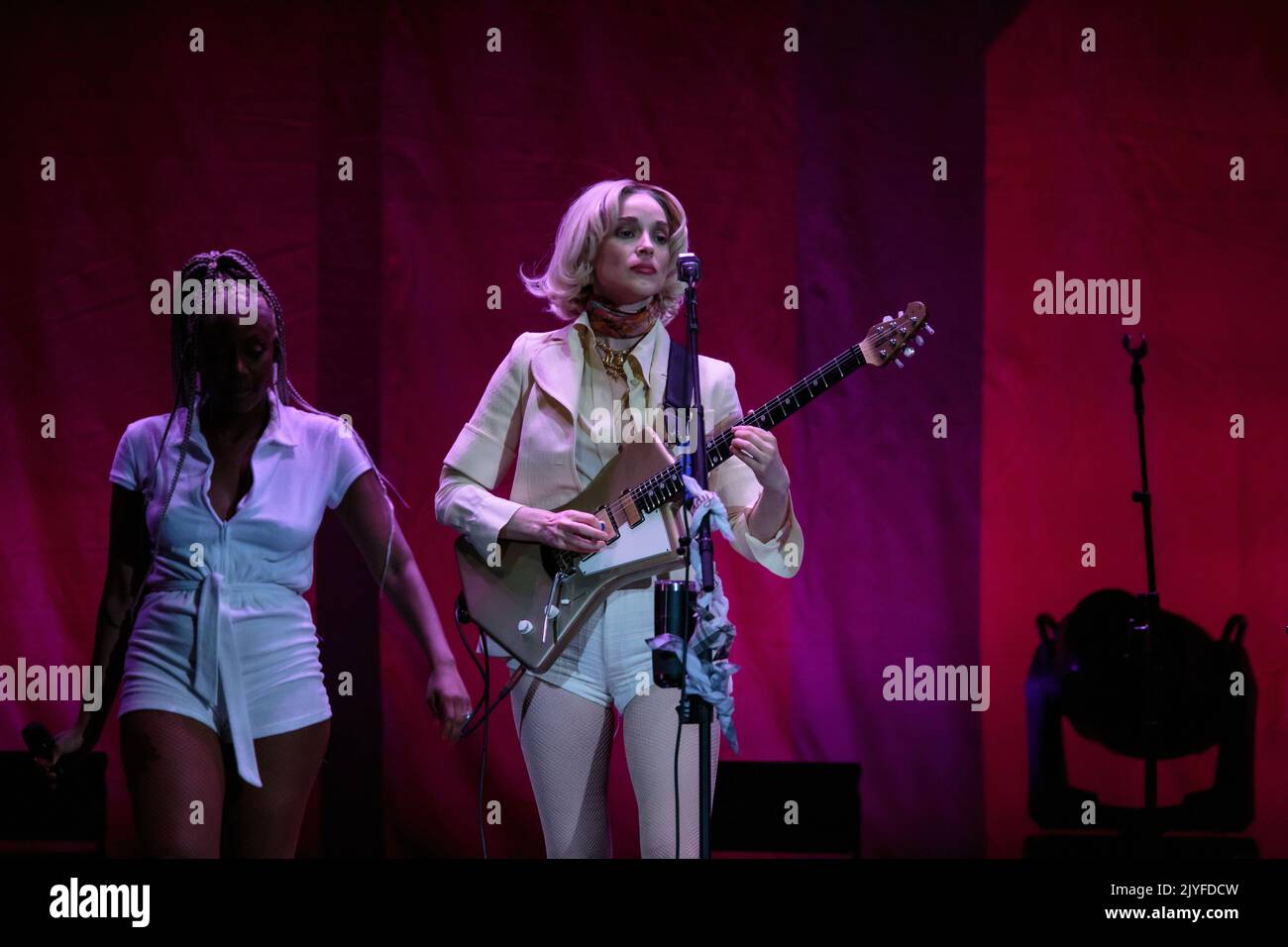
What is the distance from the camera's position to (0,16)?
421 cm

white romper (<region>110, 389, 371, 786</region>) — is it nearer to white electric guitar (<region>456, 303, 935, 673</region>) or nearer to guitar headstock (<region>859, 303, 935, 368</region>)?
white electric guitar (<region>456, 303, 935, 673</region>)

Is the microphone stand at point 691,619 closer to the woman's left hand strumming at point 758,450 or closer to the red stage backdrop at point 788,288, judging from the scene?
the woman's left hand strumming at point 758,450

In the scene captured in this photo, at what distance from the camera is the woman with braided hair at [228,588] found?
267 centimetres

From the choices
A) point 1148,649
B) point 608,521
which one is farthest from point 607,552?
point 1148,649

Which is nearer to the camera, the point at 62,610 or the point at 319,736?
the point at 319,736

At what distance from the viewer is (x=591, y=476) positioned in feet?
10.1

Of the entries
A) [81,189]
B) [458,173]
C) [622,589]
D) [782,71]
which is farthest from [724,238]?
[81,189]

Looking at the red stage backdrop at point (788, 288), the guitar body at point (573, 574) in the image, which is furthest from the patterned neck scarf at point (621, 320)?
the red stage backdrop at point (788, 288)

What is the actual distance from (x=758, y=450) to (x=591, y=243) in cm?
66
